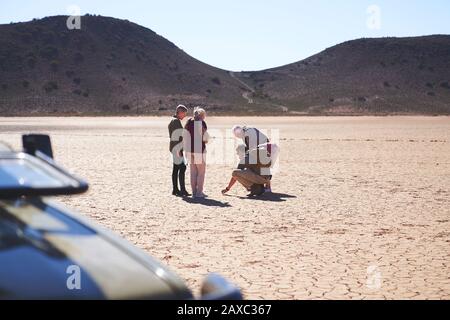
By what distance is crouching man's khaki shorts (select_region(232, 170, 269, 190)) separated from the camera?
1146 cm

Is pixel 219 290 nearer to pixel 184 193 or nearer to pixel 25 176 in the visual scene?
pixel 25 176

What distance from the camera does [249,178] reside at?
1151 cm

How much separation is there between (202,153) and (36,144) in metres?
9.06

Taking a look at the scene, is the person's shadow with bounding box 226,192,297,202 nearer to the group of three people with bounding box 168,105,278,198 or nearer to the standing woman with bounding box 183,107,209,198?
the group of three people with bounding box 168,105,278,198

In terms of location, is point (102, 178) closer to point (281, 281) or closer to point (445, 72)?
point (281, 281)

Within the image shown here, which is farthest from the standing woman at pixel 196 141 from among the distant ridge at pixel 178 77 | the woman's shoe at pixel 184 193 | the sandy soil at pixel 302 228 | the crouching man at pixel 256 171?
the distant ridge at pixel 178 77

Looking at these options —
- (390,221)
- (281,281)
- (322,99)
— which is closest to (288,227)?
(390,221)

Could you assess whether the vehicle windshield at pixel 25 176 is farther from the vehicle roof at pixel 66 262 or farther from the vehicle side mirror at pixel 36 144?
the vehicle roof at pixel 66 262

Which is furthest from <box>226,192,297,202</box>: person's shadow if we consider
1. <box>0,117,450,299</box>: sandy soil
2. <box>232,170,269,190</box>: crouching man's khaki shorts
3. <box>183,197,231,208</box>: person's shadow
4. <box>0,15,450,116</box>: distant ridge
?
<box>0,15,450,116</box>: distant ridge

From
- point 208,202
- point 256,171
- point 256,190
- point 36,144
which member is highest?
point 36,144

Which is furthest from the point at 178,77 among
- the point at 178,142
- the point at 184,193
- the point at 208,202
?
the point at 208,202

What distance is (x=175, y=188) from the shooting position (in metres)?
11.7

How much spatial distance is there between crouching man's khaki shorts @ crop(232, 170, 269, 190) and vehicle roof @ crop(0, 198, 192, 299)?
917 centimetres

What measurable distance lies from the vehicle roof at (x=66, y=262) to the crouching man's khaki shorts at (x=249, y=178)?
9.17 meters
